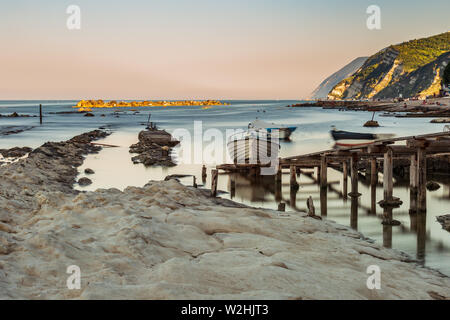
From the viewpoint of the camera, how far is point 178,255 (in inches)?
328

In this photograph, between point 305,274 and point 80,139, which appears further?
point 80,139

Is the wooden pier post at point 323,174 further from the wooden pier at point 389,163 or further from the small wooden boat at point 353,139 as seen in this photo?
the small wooden boat at point 353,139

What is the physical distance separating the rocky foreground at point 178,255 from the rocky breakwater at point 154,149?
61.1 feet

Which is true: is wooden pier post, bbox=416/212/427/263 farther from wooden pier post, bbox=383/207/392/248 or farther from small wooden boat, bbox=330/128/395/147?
small wooden boat, bbox=330/128/395/147

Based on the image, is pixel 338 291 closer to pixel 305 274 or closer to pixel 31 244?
pixel 305 274

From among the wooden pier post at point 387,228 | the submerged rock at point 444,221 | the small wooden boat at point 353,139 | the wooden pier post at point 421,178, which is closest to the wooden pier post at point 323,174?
the wooden pier post at point 387,228

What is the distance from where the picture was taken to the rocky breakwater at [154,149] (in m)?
31.7

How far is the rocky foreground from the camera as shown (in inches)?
259

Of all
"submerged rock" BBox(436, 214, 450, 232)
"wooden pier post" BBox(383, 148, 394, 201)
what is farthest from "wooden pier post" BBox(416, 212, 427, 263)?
"wooden pier post" BBox(383, 148, 394, 201)

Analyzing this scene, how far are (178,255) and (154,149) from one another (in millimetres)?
30381

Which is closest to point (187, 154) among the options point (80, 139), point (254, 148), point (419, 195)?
point (254, 148)

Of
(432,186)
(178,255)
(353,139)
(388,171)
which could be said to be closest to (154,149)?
(353,139)

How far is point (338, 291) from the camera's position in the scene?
6.92 meters
